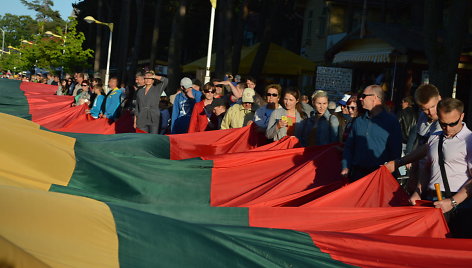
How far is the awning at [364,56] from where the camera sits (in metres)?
22.2

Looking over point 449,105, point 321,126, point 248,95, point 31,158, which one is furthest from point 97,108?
point 449,105

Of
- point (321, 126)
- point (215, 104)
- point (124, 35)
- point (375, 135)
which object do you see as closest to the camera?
point (375, 135)

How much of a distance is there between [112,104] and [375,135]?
810 cm

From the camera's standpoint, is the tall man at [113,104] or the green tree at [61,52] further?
the green tree at [61,52]

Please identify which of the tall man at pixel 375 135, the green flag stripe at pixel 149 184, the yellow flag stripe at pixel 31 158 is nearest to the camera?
the yellow flag stripe at pixel 31 158

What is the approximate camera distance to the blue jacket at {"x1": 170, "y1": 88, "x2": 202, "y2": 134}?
1404cm

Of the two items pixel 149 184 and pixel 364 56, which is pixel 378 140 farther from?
pixel 364 56

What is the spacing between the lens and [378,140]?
7684 millimetres

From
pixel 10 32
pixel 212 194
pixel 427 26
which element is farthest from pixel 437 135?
pixel 10 32

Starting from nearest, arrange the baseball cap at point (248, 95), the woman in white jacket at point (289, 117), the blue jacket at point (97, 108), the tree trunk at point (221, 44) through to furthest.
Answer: the woman in white jacket at point (289, 117) < the baseball cap at point (248, 95) < the blue jacket at point (97, 108) < the tree trunk at point (221, 44)

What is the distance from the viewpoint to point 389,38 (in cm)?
2244

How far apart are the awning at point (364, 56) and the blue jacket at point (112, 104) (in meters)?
9.66

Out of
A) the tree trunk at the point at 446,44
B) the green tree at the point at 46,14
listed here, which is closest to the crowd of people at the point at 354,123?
the tree trunk at the point at 446,44

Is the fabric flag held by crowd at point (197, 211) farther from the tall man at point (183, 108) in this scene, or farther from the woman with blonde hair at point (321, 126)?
the tall man at point (183, 108)
